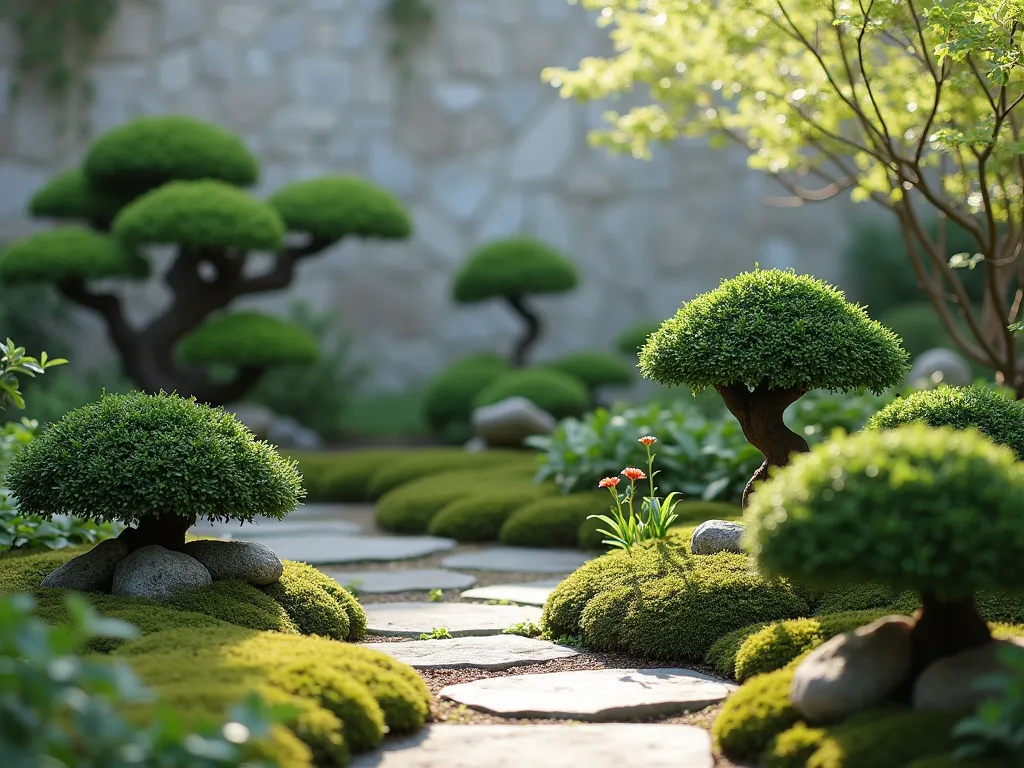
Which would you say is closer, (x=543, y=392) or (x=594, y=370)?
(x=543, y=392)

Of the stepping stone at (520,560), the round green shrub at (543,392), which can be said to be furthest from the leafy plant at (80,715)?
the round green shrub at (543,392)

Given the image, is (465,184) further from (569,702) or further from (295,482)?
(569,702)

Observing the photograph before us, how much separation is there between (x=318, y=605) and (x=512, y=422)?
5.86 metres

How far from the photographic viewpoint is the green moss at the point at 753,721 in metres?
3.27

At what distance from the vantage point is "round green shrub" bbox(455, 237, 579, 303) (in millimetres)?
11695

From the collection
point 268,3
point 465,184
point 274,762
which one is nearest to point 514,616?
point 274,762

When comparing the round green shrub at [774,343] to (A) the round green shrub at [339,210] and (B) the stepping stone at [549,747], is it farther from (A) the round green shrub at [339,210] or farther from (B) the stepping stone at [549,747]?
(A) the round green shrub at [339,210]

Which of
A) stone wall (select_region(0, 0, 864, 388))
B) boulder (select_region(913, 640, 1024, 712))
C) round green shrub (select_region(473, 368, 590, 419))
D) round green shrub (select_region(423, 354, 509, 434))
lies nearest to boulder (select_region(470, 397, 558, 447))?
round green shrub (select_region(473, 368, 590, 419))

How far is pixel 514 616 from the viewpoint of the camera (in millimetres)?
5203

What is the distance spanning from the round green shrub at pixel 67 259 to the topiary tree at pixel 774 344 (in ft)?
21.1

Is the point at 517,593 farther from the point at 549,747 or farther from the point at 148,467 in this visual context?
the point at 549,747

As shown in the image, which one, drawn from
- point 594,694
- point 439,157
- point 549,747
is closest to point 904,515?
point 549,747

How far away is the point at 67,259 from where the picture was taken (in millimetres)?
9805

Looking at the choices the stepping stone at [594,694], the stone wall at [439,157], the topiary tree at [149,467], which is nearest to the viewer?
the stepping stone at [594,694]
